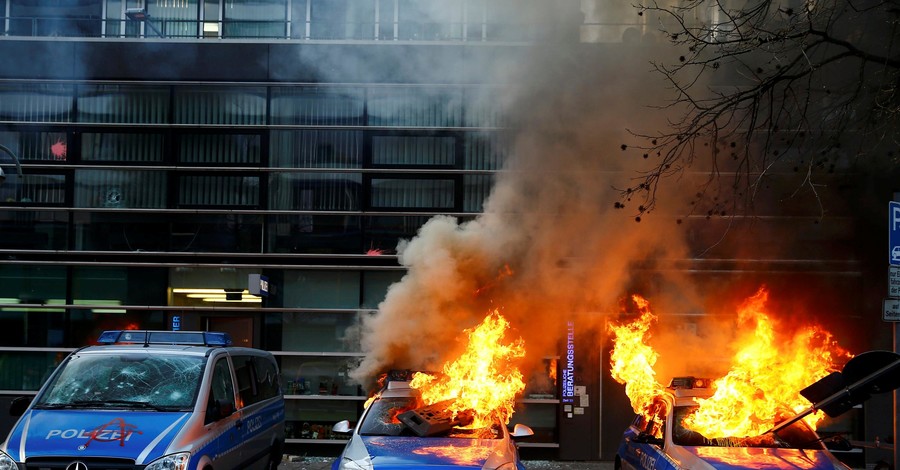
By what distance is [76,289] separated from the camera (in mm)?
12594

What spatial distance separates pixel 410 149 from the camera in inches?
501

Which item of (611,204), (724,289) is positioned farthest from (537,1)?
(724,289)

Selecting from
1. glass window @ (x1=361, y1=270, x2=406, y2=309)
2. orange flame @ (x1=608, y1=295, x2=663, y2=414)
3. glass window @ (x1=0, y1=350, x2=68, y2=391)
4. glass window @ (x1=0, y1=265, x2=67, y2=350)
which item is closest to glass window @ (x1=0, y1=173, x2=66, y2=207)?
glass window @ (x1=0, y1=265, x2=67, y2=350)

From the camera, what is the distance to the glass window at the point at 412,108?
12.6 m

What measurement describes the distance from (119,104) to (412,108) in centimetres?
472

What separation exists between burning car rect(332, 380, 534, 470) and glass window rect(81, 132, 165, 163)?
692cm

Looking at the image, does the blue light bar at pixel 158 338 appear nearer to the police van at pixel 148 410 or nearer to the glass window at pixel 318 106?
the police van at pixel 148 410

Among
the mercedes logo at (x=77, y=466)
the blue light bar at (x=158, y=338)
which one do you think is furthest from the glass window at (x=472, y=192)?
the mercedes logo at (x=77, y=466)

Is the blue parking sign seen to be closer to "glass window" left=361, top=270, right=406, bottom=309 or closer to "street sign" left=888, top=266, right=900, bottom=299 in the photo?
"street sign" left=888, top=266, right=900, bottom=299

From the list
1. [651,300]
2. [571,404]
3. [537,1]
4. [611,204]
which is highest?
[537,1]

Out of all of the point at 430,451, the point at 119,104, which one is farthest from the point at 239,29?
the point at 430,451

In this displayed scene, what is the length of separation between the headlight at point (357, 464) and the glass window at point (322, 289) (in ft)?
20.5

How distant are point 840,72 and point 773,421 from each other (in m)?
5.09

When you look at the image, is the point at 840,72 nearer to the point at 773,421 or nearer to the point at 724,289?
the point at 724,289
